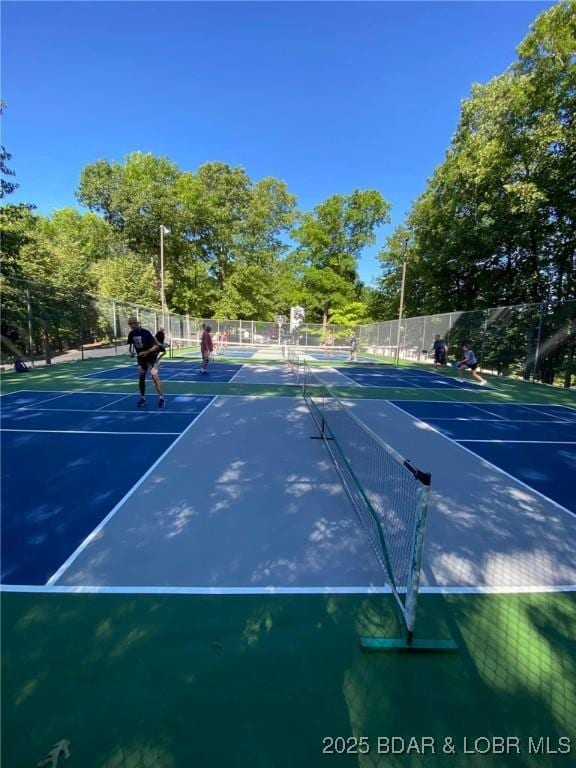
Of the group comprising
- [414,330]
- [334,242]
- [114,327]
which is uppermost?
[334,242]

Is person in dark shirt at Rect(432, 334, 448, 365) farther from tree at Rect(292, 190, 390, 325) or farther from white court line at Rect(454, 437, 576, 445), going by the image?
tree at Rect(292, 190, 390, 325)

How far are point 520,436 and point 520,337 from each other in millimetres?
12172

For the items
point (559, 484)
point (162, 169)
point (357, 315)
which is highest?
point (162, 169)

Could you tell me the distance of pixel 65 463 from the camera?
5098mm

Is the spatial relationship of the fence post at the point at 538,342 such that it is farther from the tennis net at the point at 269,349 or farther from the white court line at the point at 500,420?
the tennis net at the point at 269,349

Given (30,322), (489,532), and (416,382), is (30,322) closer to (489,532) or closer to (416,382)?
(416,382)

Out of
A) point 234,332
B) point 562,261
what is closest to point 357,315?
point 234,332

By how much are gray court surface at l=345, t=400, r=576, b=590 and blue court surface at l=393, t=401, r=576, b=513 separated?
424mm

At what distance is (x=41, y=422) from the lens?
7.10 meters

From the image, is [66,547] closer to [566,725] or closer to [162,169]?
[566,725]

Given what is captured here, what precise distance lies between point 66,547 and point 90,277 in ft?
103

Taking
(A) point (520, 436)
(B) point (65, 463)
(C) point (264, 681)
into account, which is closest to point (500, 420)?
(A) point (520, 436)

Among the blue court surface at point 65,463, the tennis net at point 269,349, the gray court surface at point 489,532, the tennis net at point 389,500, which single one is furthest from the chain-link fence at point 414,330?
the tennis net at point 389,500

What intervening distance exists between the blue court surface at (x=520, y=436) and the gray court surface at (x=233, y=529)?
288 centimetres
